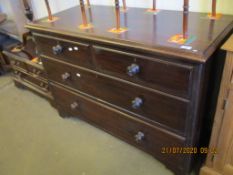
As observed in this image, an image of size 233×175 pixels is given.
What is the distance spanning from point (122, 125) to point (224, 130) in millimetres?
566

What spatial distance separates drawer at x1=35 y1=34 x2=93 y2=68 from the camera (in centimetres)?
123

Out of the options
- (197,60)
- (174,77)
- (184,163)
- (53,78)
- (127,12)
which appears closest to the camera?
(197,60)

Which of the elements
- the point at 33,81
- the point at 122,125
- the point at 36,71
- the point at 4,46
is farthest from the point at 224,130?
the point at 4,46

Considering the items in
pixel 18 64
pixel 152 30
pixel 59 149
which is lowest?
pixel 59 149

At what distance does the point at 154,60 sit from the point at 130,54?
4.8 inches

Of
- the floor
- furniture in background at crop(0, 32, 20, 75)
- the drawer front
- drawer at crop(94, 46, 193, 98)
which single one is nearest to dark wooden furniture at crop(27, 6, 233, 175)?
drawer at crop(94, 46, 193, 98)

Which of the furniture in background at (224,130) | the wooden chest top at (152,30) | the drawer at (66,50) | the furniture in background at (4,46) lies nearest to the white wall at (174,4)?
the wooden chest top at (152,30)

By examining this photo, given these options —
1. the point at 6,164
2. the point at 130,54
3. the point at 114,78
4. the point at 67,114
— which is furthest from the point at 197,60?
the point at 6,164

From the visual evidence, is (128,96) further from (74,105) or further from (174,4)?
(174,4)

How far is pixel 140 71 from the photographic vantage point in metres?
1.04

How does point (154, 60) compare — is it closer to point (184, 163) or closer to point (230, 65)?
point (230, 65)

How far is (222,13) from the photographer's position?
123cm

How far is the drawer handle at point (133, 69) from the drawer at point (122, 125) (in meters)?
0.33
